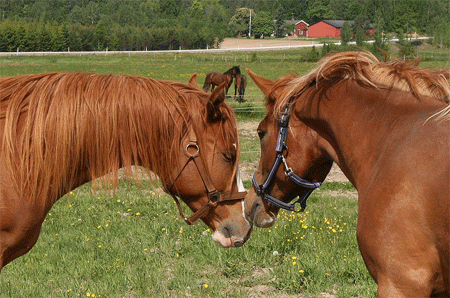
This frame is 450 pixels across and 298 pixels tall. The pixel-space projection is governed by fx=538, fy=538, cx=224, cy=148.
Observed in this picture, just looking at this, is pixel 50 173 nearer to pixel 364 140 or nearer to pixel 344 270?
pixel 364 140

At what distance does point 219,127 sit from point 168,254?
7.61 ft

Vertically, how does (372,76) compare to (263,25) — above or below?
above

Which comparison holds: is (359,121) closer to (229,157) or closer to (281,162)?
(281,162)

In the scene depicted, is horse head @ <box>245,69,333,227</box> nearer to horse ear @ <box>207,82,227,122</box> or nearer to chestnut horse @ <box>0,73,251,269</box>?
chestnut horse @ <box>0,73,251,269</box>

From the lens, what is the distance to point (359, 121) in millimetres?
2877

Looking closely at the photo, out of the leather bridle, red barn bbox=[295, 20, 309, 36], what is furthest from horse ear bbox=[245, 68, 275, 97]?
red barn bbox=[295, 20, 309, 36]

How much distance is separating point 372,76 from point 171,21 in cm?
8928

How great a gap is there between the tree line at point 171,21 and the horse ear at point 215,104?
148 feet

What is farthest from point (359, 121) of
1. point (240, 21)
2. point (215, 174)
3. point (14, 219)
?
point (240, 21)

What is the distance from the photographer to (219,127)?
3.38 meters

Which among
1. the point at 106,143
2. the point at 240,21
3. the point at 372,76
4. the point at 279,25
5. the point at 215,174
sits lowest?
the point at 279,25

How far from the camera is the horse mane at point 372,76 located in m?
2.76

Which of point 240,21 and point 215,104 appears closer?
point 215,104

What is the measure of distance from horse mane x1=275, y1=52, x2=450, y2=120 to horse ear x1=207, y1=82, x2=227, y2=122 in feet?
1.19
